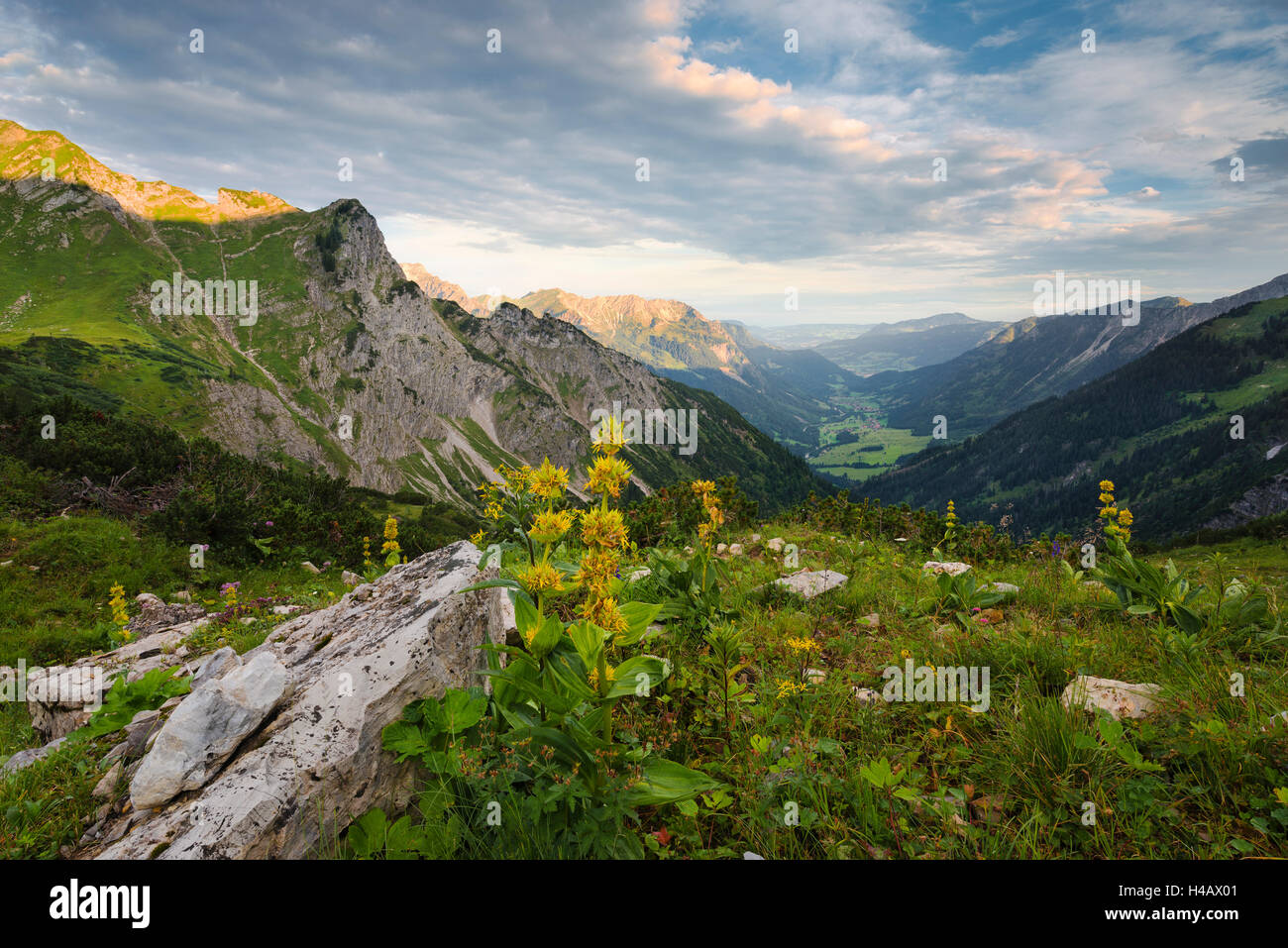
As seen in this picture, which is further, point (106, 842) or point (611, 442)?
point (611, 442)

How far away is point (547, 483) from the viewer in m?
4.20

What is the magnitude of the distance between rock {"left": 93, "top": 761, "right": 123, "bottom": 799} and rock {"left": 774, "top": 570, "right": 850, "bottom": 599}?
7.24 metres

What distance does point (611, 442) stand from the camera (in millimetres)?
4305

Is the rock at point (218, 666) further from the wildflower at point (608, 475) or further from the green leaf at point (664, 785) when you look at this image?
the green leaf at point (664, 785)

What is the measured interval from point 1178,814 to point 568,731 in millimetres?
3588

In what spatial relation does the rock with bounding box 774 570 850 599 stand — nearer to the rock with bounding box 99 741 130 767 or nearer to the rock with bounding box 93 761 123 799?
the rock with bounding box 93 761 123 799

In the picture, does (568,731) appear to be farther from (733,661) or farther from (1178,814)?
(1178,814)

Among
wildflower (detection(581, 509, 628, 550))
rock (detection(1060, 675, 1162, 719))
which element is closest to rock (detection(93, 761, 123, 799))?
wildflower (detection(581, 509, 628, 550))

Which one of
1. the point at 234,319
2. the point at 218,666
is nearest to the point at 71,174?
the point at 234,319

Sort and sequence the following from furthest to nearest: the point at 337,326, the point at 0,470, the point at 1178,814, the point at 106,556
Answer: the point at 337,326 → the point at 0,470 → the point at 106,556 → the point at 1178,814

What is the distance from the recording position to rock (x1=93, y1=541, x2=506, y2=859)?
310 cm

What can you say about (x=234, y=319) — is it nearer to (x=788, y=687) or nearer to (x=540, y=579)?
(x=540, y=579)

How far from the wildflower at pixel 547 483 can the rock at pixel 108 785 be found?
3.71 m

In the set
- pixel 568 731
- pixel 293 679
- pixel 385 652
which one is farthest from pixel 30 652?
pixel 568 731
